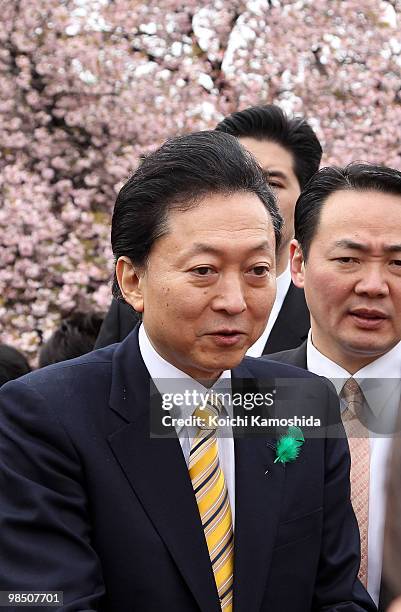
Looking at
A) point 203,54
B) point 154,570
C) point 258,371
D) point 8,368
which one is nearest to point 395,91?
point 203,54

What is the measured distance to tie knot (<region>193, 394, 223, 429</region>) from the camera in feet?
7.39

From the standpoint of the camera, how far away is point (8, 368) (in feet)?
11.9

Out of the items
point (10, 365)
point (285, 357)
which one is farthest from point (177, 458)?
point (10, 365)

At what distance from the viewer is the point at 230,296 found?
2.11m

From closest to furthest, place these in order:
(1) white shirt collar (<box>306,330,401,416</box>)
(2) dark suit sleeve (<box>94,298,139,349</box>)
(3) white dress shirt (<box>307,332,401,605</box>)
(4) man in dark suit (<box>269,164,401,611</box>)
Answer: (3) white dress shirt (<box>307,332,401,605</box>) → (4) man in dark suit (<box>269,164,401,611</box>) → (1) white shirt collar (<box>306,330,401,416</box>) → (2) dark suit sleeve (<box>94,298,139,349</box>)

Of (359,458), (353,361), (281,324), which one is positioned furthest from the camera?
(281,324)

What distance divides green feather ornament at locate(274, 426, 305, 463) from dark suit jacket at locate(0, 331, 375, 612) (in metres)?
0.02

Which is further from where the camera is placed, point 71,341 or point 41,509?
point 71,341

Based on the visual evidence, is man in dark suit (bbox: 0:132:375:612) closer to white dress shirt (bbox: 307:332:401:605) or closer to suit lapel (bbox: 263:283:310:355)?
white dress shirt (bbox: 307:332:401:605)

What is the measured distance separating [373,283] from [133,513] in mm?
1142

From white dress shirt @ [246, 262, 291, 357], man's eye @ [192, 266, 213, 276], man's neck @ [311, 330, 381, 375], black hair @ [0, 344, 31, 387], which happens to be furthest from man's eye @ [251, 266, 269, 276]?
black hair @ [0, 344, 31, 387]

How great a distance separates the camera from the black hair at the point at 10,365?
141 inches

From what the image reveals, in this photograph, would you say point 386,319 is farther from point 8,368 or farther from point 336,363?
point 8,368

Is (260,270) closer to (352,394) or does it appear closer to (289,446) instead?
(289,446)
